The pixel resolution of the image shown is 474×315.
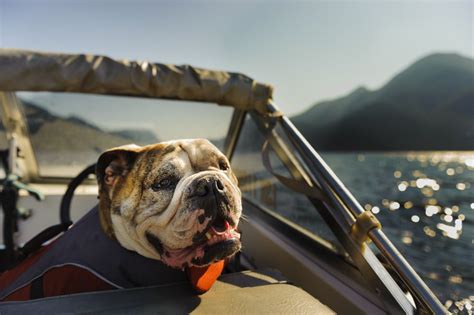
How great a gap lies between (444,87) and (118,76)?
7507 cm

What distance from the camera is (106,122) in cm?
328

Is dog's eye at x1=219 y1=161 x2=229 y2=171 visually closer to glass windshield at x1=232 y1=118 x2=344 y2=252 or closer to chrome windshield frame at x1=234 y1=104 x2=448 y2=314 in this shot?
chrome windshield frame at x1=234 y1=104 x2=448 y2=314

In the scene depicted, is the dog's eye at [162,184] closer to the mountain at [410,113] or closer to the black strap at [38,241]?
the black strap at [38,241]

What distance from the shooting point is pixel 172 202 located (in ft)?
4.27

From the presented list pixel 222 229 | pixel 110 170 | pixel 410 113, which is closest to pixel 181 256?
pixel 222 229

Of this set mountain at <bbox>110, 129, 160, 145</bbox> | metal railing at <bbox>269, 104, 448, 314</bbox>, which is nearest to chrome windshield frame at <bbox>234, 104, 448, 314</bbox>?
metal railing at <bbox>269, 104, 448, 314</bbox>

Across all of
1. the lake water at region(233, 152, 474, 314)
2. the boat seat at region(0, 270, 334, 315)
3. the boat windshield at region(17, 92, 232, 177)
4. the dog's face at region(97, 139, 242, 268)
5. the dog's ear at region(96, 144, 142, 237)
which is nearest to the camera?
the boat seat at region(0, 270, 334, 315)

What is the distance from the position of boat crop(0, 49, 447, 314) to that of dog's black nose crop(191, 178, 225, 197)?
39cm

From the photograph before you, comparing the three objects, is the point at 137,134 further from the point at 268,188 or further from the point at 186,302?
the point at 186,302

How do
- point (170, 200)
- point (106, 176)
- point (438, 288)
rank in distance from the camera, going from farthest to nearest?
point (438, 288), point (106, 176), point (170, 200)

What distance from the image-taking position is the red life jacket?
51.2 inches

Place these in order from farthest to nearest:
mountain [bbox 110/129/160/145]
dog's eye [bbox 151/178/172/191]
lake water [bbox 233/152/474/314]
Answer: mountain [bbox 110/129/160/145]
lake water [bbox 233/152/474/314]
dog's eye [bbox 151/178/172/191]

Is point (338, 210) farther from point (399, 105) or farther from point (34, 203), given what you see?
point (399, 105)

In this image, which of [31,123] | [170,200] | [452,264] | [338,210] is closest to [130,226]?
[170,200]
